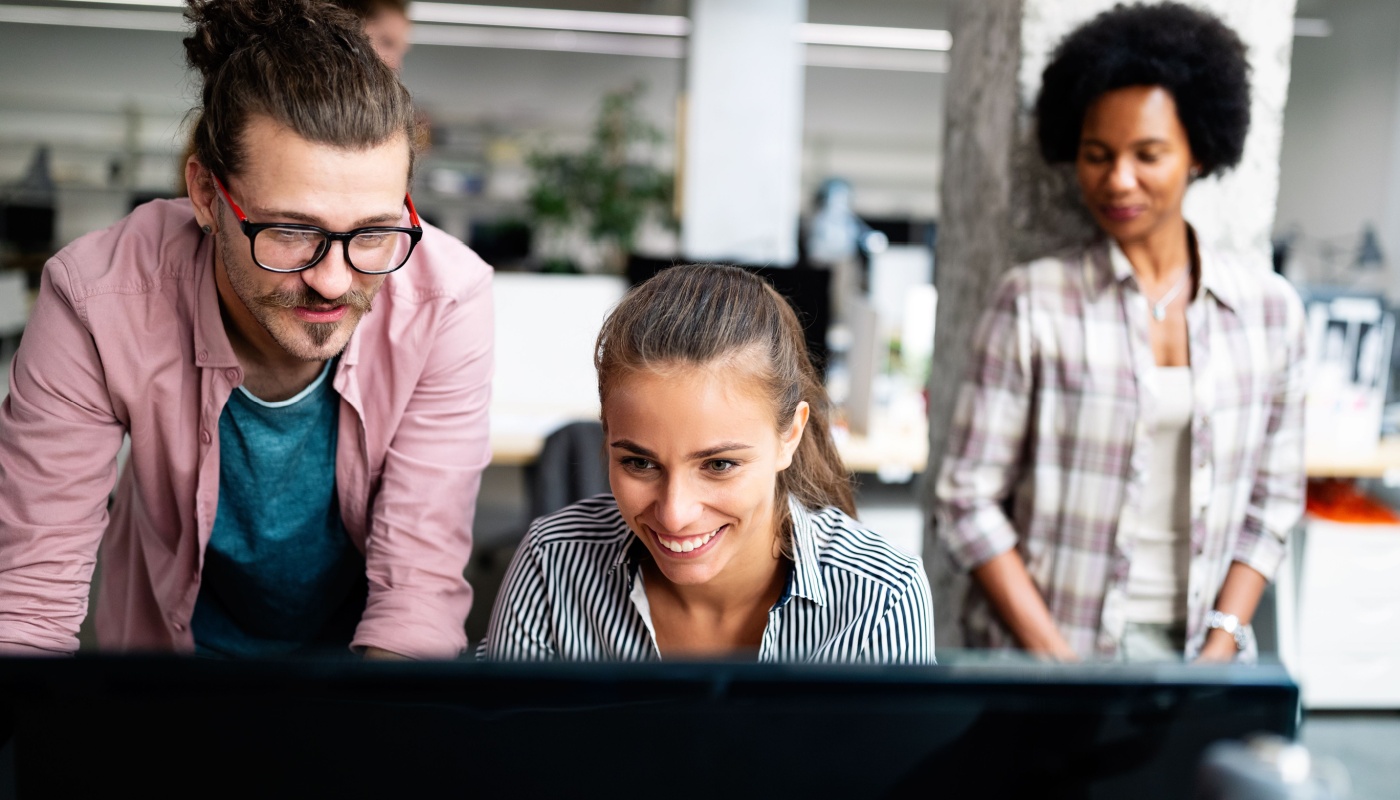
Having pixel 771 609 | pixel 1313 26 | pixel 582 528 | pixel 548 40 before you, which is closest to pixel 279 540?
pixel 582 528

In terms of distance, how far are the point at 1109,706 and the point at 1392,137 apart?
347 inches

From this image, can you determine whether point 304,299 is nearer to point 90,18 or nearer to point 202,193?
point 202,193

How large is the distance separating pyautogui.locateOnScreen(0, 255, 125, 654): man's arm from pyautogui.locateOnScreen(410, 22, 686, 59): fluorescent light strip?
8698mm

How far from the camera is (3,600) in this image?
116 cm

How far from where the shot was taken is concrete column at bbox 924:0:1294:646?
1823 mm

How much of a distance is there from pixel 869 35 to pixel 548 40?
2796 mm

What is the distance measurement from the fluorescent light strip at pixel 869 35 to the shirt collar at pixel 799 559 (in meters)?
8.23

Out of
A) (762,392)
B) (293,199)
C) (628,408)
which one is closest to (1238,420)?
(762,392)

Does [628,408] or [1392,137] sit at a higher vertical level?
[1392,137]

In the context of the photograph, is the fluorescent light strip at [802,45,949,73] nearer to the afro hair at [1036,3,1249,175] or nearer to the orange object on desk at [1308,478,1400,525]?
the orange object on desk at [1308,478,1400,525]

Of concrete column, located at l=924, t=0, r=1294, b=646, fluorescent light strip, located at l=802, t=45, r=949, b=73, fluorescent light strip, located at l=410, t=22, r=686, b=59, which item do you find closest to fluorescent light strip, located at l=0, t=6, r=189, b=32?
fluorescent light strip, located at l=410, t=22, r=686, b=59

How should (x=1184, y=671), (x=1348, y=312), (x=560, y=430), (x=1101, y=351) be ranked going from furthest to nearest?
(x=1348, y=312)
(x=560, y=430)
(x=1101, y=351)
(x=1184, y=671)

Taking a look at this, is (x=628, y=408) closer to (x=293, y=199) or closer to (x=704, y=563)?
(x=704, y=563)

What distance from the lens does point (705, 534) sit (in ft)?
3.79
